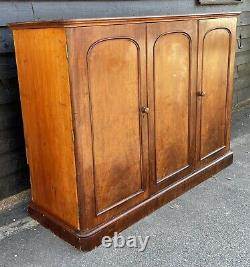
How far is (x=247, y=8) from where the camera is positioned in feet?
14.2

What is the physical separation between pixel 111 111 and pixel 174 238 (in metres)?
0.85

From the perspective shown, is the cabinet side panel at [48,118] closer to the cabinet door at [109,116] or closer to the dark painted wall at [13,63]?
the cabinet door at [109,116]

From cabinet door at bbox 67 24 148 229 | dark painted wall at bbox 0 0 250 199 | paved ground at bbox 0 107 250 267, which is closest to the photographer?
cabinet door at bbox 67 24 148 229

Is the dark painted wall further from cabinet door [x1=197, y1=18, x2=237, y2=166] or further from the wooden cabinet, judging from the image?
cabinet door [x1=197, y1=18, x2=237, y2=166]

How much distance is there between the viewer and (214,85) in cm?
268

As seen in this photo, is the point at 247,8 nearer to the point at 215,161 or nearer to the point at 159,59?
the point at 215,161

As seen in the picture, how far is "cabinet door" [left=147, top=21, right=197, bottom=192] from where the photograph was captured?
2.17 metres

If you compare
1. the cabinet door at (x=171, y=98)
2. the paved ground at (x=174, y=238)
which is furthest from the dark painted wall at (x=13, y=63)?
the cabinet door at (x=171, y=98)

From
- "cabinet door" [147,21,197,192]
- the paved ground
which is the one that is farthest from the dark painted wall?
"cabinet door" [147,21,197,192]

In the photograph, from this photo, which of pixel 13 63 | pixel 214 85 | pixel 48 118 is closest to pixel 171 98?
pixel 214 85

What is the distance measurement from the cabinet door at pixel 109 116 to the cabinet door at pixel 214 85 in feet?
2.00

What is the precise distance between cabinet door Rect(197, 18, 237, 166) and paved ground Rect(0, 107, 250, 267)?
1.17 ft

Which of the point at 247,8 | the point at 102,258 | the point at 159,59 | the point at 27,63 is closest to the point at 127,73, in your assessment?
the point at 159,59

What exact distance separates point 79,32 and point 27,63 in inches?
17.9
